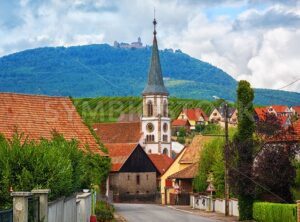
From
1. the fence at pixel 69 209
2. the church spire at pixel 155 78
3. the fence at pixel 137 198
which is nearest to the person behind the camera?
the fence at pixel 69 209

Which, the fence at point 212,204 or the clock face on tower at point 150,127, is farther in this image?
the clock face on tower at point 150,127

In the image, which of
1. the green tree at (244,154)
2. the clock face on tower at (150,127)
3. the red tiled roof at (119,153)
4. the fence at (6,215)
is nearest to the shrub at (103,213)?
the green tree at (244,154)

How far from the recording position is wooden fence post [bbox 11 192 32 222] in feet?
49.6

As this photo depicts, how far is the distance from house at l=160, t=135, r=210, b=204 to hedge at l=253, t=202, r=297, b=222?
28274mm

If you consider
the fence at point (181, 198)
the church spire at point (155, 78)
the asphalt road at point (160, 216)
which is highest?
the church spire at point (155, 78)

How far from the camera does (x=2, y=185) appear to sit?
20.0 meters

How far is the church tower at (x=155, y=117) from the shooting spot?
147125 millimetres

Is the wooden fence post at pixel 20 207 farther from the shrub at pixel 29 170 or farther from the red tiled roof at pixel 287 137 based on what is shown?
the red tiled roof at pixel 287 137

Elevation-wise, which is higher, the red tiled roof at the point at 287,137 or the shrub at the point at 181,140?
the shrub at the point at 181,140

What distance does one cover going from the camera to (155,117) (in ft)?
491

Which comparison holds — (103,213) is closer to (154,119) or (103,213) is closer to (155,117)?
(155,117)

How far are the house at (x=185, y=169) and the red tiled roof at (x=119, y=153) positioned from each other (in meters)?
5.45

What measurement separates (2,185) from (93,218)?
12974 millimetres

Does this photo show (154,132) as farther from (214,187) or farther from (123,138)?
(214,187)
